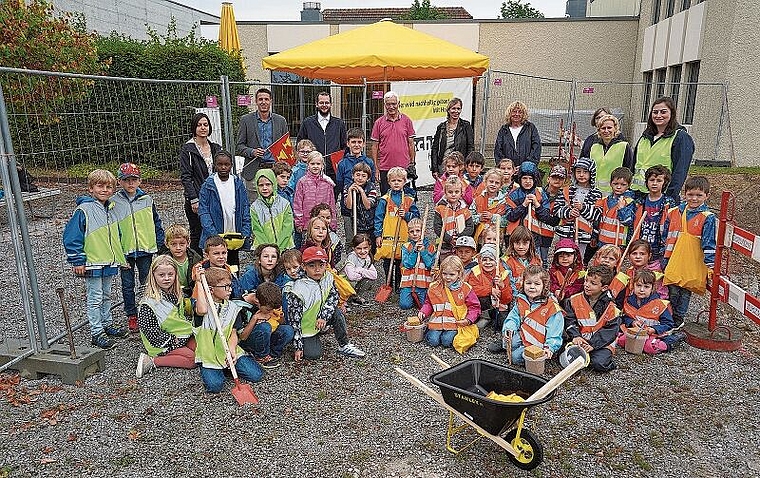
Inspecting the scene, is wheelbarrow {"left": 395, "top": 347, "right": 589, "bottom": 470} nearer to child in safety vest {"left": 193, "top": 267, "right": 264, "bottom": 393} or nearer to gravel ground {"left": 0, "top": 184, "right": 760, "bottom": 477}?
gravel ground {"left": 0, "top": 184, "right": 760, "bottom": 477}

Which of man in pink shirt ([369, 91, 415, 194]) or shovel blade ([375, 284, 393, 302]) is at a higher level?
man in pink shirt ([369, 91, 415, 194])

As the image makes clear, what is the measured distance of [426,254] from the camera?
Answer: 20.2 ft

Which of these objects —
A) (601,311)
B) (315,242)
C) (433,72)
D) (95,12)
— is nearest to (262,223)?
(315,242)

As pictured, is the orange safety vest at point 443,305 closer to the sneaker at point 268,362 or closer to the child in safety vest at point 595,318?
the child in safety vest at point 595,318

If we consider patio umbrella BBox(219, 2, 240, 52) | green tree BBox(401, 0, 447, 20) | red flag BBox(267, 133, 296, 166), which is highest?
green tree BBox(401, 0, 447, 20)

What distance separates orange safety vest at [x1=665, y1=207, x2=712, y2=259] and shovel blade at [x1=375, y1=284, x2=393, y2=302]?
298cm

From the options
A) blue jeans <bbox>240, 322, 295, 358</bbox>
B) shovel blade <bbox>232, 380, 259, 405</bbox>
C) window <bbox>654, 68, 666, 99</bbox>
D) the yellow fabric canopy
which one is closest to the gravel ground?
shovel blade <bbox>232, 380, 259, 405</bbox>

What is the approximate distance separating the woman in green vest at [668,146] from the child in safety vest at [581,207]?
1.72 ft

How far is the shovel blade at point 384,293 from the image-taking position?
21.6ft

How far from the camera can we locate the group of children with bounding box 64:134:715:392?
4.93 metres

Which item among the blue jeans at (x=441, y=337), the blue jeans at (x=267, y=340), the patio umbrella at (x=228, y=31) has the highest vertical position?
the patio umbrella at (x=228, y=31)

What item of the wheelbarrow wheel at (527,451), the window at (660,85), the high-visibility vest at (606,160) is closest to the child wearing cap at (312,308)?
the wheelbarrow wheel at (527,451)

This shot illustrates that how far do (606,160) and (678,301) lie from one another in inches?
68.1

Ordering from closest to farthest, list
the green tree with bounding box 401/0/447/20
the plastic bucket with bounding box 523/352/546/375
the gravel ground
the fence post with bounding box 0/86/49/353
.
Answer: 1. the gravel ground
2. the fence post with bounding box 0/86/49/353
3. the plastic bucket with bounding box 523/352/546/375
4. the green tree with bounding box 401/0/447/20
